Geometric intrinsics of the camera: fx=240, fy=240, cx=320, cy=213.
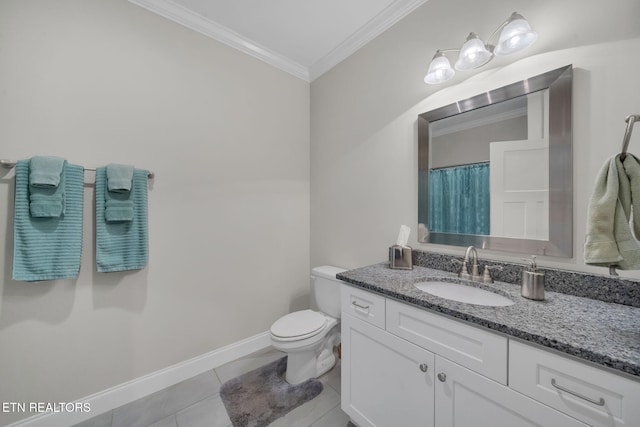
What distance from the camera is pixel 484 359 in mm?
813

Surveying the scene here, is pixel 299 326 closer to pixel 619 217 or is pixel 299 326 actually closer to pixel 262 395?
pixel 262 395

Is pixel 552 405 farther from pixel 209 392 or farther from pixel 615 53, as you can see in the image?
pixel 209 392

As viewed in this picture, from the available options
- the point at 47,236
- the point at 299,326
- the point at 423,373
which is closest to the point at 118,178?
the point at 47,236

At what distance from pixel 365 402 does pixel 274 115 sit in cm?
221

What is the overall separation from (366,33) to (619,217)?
6.13 ft

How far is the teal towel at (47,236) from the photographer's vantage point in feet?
3.95

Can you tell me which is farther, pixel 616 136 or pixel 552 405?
pixel 616 136

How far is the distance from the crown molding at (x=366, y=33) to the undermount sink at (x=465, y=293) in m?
1.73

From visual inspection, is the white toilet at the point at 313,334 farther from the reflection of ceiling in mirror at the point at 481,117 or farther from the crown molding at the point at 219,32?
the crown molding at the point at 219,32

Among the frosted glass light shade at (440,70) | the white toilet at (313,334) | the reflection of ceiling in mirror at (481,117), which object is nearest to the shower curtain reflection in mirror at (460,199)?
the reflection of ceiling in mirror at (481,117)

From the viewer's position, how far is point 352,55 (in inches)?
78.5

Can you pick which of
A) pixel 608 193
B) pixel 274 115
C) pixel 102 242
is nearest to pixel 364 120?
pixel 274 115

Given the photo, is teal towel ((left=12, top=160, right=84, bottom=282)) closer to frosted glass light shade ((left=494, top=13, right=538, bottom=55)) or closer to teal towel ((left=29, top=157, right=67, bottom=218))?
teal towel ((left=29, top=157, right=67, bottom=218))

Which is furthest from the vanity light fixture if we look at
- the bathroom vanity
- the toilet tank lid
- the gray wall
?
the toilet tank lid
